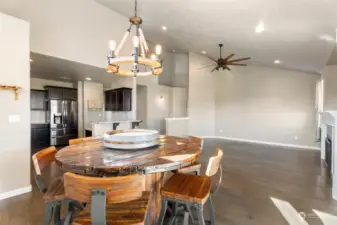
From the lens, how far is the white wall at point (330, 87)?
5402 millimetres

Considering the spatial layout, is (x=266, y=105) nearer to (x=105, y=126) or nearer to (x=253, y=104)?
(x=253, y=104)

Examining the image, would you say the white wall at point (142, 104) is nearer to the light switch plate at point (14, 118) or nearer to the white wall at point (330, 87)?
the light switch plate at point (14, 118)

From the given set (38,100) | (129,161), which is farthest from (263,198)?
(38,100)

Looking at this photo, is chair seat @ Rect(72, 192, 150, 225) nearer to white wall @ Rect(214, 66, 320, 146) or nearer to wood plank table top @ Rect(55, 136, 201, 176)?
wood plank table top @ Rect(55, 136, 201, 176)

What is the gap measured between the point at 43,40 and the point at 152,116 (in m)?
5.57

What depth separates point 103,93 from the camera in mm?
8188

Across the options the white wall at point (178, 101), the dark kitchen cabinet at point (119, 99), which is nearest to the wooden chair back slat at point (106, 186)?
the dark kitchen cabinet at point (119, 99)

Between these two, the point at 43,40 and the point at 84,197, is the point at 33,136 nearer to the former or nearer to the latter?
the point at 43,40

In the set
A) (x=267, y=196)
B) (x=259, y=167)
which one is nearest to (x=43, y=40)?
(x=267, y=196)

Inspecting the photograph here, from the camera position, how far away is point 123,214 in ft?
4.55

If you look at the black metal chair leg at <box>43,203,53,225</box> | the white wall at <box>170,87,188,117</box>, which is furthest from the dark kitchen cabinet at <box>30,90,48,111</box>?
the black metal chair leg at <box>43,203,53,225</box>

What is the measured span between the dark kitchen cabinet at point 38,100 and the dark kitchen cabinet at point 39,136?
1.98 ft

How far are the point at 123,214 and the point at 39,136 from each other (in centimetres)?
647

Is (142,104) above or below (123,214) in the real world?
above
